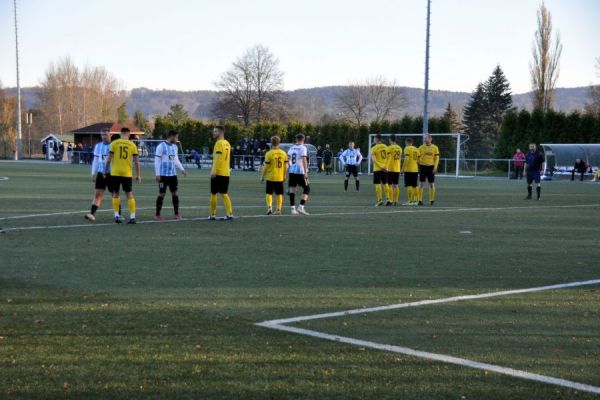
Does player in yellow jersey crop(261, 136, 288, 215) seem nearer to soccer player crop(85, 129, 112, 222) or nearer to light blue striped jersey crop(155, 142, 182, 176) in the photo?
light blue striped jersey crop(155, 142, 182, 176)

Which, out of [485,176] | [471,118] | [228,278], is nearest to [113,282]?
[228,278]

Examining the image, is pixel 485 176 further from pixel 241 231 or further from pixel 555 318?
pixel 555 318

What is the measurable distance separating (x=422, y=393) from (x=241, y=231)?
9.26m

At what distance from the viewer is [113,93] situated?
132 m

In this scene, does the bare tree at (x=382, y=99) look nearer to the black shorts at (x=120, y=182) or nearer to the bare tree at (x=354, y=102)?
the bare tree at (x=354, y=102)

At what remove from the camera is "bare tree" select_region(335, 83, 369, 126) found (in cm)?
10900

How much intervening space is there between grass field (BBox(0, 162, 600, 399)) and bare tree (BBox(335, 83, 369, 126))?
9562 centimetres

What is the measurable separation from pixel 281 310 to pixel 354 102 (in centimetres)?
10359

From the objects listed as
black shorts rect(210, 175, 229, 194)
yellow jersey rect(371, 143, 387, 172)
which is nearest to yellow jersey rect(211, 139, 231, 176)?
black shorts rect(210, 175, 229, 194)

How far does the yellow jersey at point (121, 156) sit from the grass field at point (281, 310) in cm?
118

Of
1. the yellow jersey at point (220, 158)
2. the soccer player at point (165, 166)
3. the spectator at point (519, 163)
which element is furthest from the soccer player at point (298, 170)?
the spectator at point (519, 163)

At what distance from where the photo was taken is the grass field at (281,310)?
4883mm

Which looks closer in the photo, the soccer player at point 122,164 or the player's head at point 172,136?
the soccer player at point 122,164

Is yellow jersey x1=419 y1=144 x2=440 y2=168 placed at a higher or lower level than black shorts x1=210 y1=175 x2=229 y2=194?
higher
